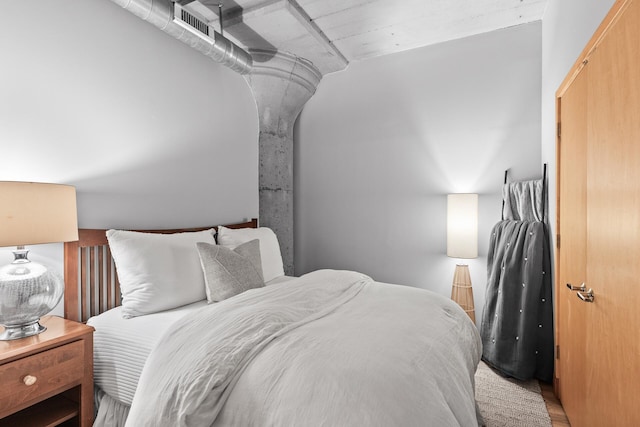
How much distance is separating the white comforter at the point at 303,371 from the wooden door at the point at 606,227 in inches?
21.0

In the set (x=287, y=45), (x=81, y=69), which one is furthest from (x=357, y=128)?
(x=81, y=69)

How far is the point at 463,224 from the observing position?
3.00 meters

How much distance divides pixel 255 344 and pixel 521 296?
219 cm

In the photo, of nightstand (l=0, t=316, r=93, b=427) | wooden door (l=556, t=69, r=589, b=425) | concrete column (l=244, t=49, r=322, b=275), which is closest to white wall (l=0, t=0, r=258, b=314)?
concrete column (l=244, t=49, r=322, b=275)

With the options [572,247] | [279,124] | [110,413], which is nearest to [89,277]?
[110,413]

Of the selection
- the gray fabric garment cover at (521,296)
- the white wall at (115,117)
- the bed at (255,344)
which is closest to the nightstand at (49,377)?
the bed at (255,344)

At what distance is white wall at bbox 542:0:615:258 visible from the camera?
65.3 inches

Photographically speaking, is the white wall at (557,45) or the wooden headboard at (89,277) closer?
the white wall at (557,45)

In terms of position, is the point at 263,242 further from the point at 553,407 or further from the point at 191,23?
the point at 553,407

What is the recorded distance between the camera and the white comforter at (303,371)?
1.09 metres

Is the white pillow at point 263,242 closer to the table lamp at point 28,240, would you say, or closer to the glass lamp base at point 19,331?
the table lamp at point 28,240

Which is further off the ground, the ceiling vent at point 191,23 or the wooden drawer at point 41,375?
the ceiling vent at point 191,23

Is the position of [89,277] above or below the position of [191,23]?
below

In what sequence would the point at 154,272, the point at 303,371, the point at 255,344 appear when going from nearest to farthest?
the point at 303,371, the point at 255,344, the point at 154,272
